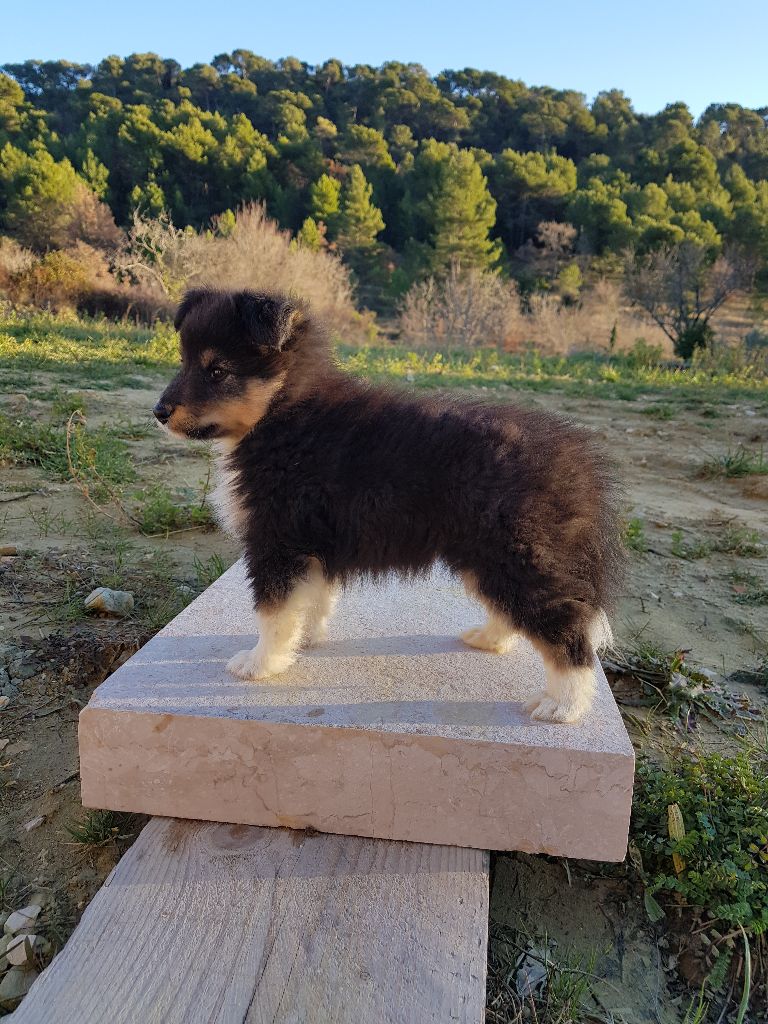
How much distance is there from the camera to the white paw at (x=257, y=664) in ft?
9.72

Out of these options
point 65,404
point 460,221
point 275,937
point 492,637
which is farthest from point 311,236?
point 275,937

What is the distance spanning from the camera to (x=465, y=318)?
30.6 meters

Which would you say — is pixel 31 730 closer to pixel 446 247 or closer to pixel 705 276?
pixel 705 276

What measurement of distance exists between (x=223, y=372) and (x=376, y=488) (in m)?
A: 0.84

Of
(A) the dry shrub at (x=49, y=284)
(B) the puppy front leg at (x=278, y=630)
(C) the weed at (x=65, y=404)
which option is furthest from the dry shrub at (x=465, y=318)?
(B) the puppy front leg at (x=278, y=630)

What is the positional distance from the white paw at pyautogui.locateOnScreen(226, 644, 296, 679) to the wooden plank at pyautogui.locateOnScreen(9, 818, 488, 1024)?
2.06 ft

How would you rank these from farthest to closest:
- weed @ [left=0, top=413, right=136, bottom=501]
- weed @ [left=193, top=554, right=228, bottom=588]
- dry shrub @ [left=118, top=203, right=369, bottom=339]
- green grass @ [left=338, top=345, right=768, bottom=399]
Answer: dry shrub @ [left=118, top=203, right=369, bottom=339] → green grass @ [left=338, top=345, right=768, bottom=399] → weed @ [left=0, top=413, right=136, bottom=501] → weed @ [left=193, top=554, right=228, bottom=588]

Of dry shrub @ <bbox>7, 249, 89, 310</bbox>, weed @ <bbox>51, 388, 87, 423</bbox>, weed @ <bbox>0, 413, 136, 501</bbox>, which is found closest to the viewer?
weed @ <bbox>0, 413, 136, 501</bbox>

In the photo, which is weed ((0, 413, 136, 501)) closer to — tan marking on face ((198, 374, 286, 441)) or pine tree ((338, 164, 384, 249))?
tan marking on face ((198, 374, 286, 441))

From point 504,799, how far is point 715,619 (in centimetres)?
263

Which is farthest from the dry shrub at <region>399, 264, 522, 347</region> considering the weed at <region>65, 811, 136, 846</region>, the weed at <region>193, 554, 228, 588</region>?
the weed at <region>65, 811, 136, 846</region>

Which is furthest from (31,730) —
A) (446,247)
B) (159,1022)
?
(446,247)

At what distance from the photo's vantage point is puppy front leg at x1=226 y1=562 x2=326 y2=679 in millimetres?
2906

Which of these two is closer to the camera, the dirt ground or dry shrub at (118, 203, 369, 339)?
the dirt ground
